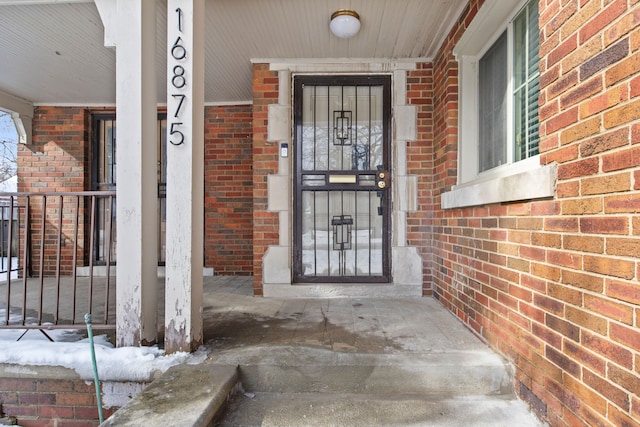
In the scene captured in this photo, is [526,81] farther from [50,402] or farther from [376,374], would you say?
[50,402]

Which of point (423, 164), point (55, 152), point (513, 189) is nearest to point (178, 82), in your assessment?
point (513, 189)

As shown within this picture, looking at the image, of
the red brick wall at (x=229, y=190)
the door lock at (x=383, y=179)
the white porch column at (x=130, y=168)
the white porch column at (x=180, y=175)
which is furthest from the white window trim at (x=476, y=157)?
the red brick wall at (x=229, y=190)

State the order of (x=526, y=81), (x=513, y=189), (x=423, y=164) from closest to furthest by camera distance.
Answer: (x=513, y=189), (x=526, y=81), (x=423, y=164)

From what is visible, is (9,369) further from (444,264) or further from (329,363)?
(444,264)

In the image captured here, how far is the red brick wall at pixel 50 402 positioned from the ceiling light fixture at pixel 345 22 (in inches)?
124

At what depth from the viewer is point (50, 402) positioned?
218 cm

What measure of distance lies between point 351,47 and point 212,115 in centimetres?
263

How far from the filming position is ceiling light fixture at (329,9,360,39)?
289 centimetres

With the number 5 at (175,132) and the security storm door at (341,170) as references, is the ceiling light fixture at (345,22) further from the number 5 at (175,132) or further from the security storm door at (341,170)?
the number 5 at (175,132)

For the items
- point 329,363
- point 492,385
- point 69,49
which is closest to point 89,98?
point 69,49

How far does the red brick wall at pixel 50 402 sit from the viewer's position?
7.04ft

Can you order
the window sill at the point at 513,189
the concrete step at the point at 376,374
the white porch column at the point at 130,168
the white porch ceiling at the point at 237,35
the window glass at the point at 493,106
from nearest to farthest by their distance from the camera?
the window sill at the point at 513,189
the concrete step at the point at 376,374
the white porch column at the point at 130,168
the window glass at the point at 493,106
the white porch ceiling at the point at 237,35

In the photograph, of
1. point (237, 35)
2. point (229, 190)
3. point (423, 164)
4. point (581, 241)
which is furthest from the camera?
point (229, 190)

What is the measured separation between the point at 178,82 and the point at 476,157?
7.83 ft
